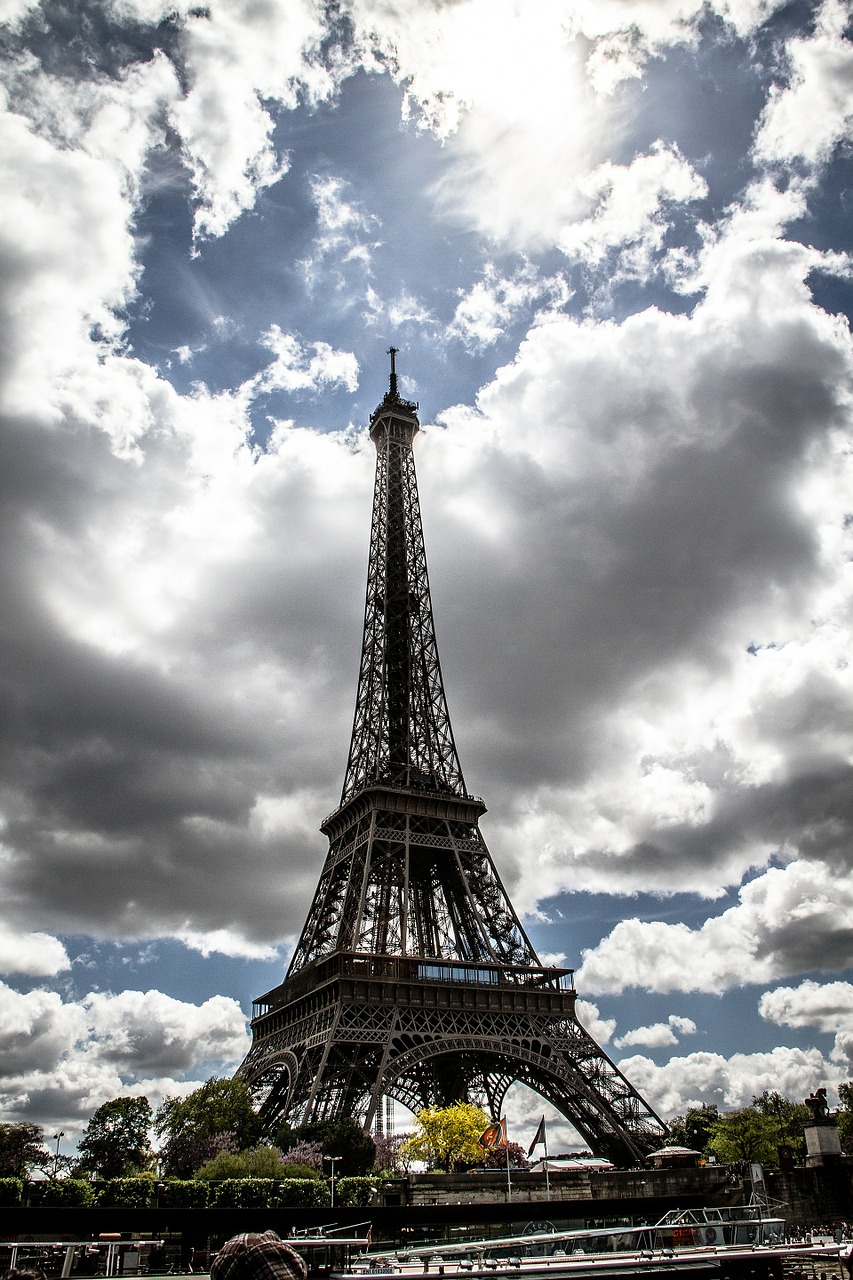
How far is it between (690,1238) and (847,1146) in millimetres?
65015

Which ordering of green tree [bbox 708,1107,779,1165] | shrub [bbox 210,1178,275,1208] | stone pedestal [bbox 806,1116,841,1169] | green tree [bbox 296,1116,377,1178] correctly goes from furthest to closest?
1. green tree [bbox 708,1107,779,1165]
2. green tree [bbox 296,1116,377,1178]
3. shrub [bbox 210,1178,275,1208]
4. stone pedestal [bbox 806,1116,841,1169]

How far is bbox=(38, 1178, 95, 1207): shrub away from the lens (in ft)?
139

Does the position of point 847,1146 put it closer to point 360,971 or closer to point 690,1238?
point 360,971

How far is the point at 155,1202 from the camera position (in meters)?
41.0

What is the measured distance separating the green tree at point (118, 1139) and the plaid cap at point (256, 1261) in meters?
93.4

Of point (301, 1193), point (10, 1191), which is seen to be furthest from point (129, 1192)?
point (301, 1193)

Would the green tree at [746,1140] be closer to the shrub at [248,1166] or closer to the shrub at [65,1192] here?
the shrub at [248,1166]

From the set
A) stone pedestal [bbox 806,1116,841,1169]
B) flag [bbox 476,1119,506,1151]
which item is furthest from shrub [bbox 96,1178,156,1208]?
stone pedestal [bbox 806,1116,841,1169]

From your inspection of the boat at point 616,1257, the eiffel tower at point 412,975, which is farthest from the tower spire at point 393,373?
the boat at point 616,1257

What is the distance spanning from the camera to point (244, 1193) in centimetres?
4159

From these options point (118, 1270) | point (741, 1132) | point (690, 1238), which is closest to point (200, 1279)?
point (118, 1270)

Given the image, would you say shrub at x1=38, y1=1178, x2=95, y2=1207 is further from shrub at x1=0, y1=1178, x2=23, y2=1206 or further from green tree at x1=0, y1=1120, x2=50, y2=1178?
green tree at x1=0, y1=1120, x2=50, y2=1178

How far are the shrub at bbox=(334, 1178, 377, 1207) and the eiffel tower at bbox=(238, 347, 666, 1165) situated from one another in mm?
11254

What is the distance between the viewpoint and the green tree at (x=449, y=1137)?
209 ft
